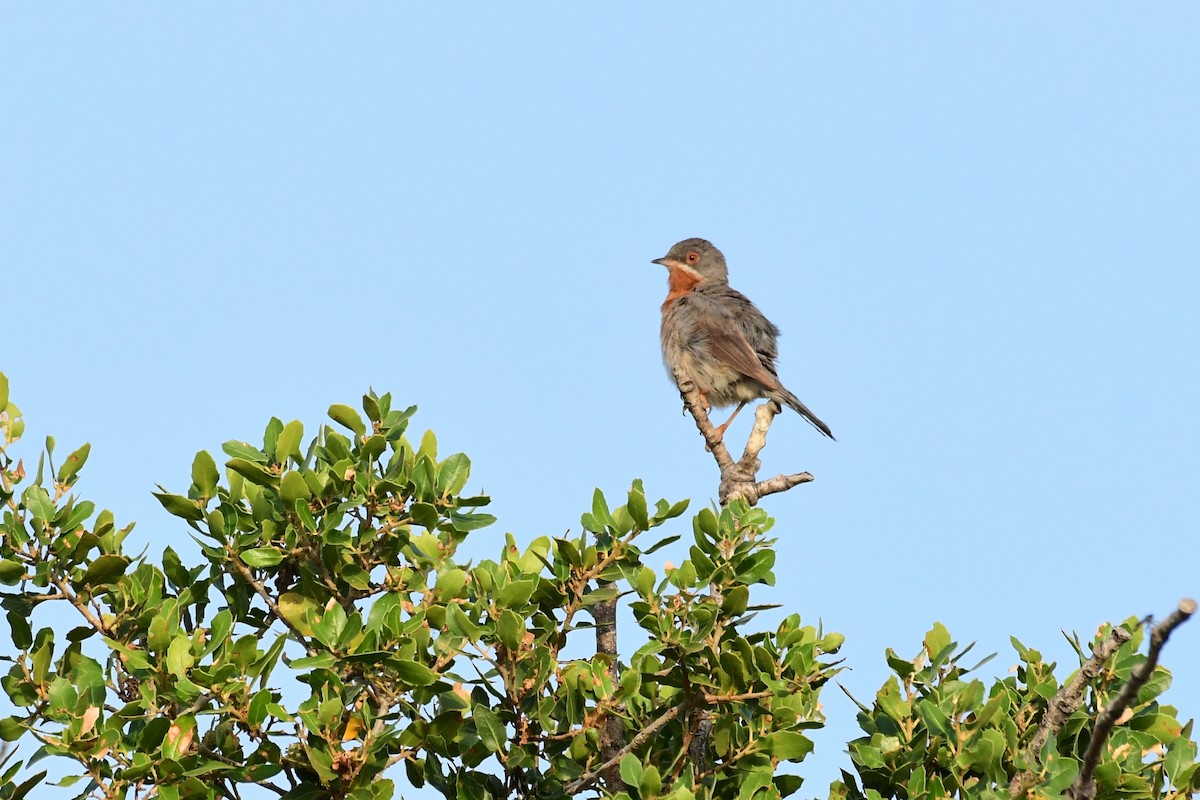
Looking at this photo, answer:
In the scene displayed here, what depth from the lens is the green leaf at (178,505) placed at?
511 cm

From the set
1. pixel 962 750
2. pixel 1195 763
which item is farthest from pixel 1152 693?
pixel 962 750

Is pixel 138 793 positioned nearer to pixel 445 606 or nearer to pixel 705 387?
pixel 445 606

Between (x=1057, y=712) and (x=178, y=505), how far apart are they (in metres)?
3.42

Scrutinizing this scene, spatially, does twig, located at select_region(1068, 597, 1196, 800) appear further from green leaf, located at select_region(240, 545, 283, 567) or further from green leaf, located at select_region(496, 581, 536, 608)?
green leaf, located at select_region(240, 545, 283, 567)

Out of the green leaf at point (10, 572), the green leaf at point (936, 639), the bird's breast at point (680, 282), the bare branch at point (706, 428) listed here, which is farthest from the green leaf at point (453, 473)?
the bird's breast at point (680, 282)

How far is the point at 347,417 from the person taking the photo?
17.6ft

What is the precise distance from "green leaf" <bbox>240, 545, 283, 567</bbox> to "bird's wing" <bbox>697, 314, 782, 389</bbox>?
647 cm

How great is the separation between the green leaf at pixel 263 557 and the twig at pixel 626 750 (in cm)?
140

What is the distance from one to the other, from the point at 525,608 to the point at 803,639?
3.42 ft

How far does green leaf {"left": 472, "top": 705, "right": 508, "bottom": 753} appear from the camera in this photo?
4.67 metres

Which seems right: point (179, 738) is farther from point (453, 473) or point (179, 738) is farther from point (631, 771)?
point (631, 771)

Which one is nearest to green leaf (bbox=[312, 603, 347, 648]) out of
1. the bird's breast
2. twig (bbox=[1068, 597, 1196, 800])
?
twig (bbox=[1068, 597, 1196, 800])

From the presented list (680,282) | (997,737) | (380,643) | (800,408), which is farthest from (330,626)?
(680,282)

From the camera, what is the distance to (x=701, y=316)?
1192 cm
